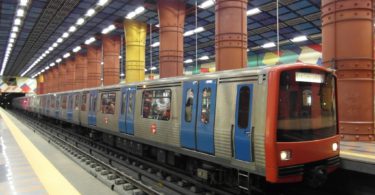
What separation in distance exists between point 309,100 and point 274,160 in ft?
4.28

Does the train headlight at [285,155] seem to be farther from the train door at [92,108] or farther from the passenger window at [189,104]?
the train door at [92,108]

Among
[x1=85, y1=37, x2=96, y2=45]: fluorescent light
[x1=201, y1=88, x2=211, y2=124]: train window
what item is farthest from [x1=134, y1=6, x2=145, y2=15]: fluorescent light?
[x1=201, y1=88, x2=211, y2=124]: train window

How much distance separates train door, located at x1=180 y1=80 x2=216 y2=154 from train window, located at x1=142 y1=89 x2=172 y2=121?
0.85 meters

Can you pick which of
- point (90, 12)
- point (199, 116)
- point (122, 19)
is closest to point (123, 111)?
point (199, 116)

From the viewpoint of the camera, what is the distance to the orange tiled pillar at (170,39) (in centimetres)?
1800

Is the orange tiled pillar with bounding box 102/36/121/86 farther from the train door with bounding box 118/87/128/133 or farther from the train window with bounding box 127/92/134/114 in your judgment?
the train window with bounding box 127/92/134/114

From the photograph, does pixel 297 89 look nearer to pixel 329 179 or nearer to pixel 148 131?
pixel 329 179

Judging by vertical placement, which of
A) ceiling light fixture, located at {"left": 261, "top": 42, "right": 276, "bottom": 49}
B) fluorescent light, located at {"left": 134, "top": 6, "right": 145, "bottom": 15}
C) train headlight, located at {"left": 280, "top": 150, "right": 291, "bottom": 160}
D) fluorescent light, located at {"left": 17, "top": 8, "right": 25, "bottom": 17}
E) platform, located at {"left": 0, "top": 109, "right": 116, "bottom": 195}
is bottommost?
platform, located at {"left": 0, "top": 109, "right": 116, "bottom": 195}

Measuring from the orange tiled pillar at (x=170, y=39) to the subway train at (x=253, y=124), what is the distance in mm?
8873

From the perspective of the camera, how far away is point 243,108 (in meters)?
6.12

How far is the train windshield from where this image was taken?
219 inches

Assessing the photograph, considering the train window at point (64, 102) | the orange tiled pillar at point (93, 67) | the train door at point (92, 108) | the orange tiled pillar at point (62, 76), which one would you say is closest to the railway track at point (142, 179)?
the train door at point (92, 108)

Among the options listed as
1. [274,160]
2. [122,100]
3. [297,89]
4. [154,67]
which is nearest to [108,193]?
[274,160]

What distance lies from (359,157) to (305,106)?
4.73 feet
